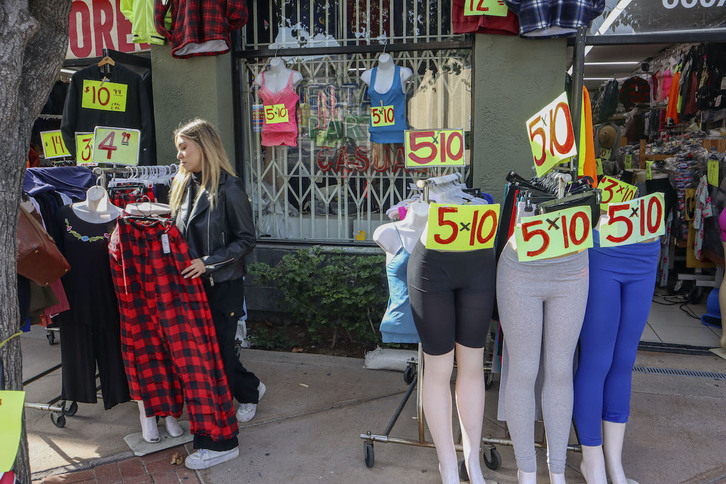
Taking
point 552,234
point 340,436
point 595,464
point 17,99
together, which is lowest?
point 340,436

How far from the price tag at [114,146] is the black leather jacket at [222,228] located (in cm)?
94

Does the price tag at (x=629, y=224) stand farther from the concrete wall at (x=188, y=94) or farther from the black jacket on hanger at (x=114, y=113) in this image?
the black jacket on hanger at (x=114, y=113)

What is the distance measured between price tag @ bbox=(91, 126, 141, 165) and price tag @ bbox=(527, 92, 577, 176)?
2.73 meters

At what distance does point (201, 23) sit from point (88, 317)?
2.80m

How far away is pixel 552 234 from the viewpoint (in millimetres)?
2670

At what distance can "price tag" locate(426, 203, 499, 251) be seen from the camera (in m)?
2.72

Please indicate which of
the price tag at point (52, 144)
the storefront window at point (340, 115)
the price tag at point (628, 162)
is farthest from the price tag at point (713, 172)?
the price tag at point (52, 144)

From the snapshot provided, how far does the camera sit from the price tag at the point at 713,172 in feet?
18.9

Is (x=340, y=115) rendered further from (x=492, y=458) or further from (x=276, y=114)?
(x=492, y=458)

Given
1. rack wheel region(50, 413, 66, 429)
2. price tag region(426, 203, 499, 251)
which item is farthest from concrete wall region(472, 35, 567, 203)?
rack wheel region(50, 413, 66, 429)

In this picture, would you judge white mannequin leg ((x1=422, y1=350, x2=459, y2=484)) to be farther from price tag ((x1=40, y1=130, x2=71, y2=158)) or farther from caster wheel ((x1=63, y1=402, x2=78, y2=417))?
price tag ((x1=40, y1=130, x2=71, y2=158))

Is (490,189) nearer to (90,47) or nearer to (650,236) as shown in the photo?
(650,236)

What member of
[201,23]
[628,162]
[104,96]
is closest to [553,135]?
[201,23]

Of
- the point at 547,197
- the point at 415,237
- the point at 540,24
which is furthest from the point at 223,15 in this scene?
the point at 547,197
